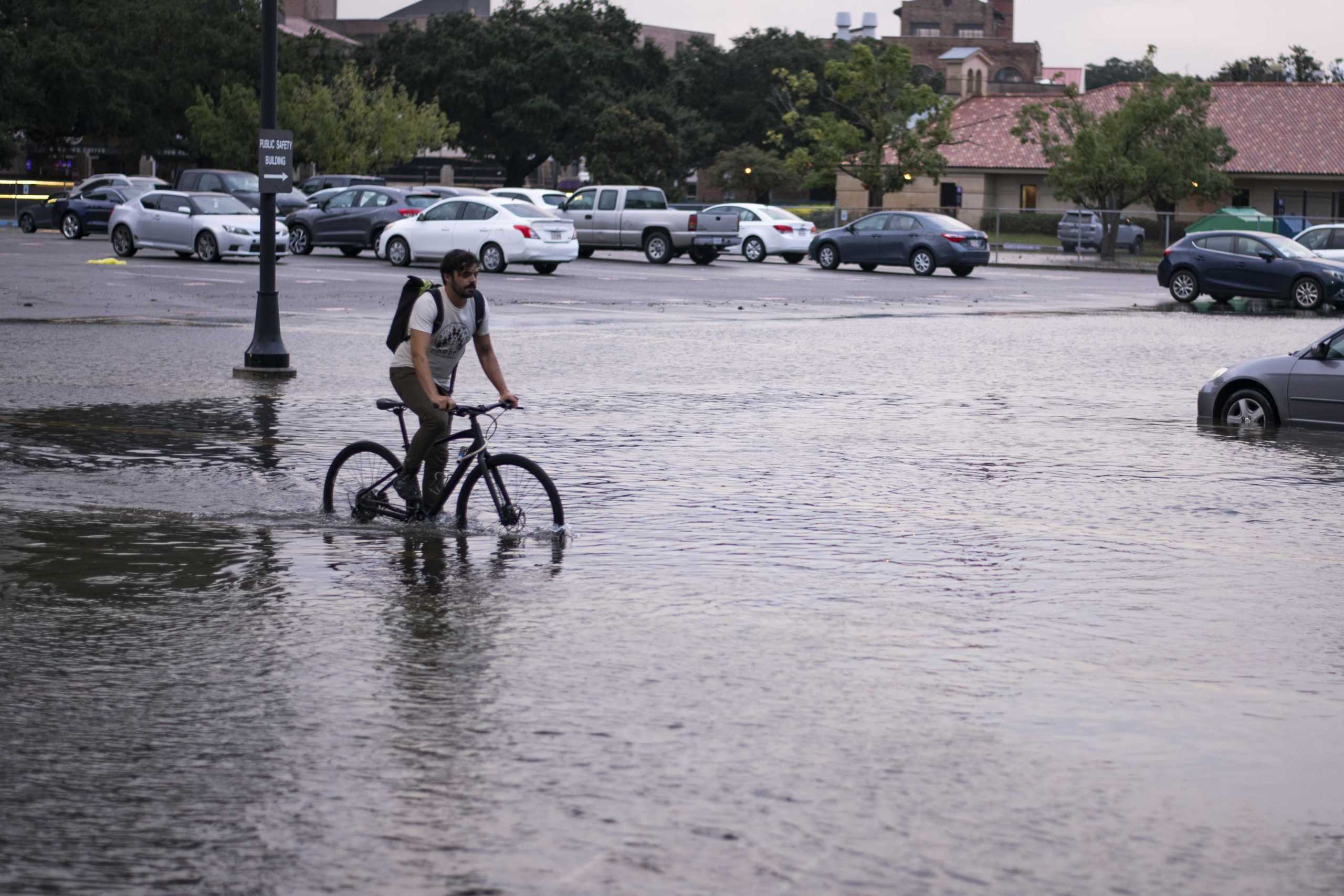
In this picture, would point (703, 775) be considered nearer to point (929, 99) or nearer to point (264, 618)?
point (264, 618)

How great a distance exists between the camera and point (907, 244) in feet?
142

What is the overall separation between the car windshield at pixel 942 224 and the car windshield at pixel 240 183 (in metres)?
18.2

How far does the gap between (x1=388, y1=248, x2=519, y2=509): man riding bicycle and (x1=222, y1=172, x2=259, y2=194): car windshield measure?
41.7m

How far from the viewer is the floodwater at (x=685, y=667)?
16.3 ft

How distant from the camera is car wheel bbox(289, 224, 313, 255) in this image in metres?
43.2

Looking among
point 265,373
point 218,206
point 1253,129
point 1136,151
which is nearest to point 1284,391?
point 265,373

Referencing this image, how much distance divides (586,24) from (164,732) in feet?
308

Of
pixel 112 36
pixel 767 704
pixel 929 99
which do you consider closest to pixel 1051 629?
pixel 767 704

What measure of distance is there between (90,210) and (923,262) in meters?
20.8

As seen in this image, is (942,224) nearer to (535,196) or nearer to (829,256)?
(829,256)

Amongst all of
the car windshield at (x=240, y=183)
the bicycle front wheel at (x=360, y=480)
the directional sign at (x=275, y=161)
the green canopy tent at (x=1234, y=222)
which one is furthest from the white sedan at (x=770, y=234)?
the bicycle front wheel at (x=360, y=480)

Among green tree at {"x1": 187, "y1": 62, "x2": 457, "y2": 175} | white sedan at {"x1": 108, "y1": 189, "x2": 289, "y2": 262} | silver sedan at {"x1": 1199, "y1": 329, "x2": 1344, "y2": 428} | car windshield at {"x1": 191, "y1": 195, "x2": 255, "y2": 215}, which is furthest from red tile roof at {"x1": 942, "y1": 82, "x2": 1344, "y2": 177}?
silver sedan at {"x1": 1199, "y1": 329, "x2": 1344, "y2": 428}

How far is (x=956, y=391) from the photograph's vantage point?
1748 centimetres

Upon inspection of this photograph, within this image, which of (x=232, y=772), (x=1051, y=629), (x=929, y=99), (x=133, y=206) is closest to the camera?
(x=232, y=772)
